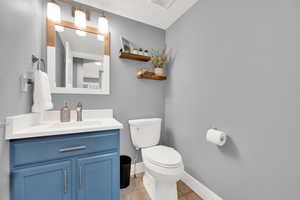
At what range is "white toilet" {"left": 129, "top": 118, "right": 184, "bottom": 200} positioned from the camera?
114 centimetres

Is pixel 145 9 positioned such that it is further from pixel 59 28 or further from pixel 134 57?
pixel 59 28

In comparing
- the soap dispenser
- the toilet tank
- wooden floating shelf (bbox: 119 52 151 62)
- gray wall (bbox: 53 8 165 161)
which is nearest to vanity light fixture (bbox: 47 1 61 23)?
gray wall (bbox: 53 8 165 161)

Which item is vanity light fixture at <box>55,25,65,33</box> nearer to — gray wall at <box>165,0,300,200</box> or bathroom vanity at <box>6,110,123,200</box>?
bathroom vanity at <box>6,110,123,200</box>

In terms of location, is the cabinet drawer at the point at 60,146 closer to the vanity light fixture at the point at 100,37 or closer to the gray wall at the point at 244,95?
the gray wall at the point at 244,95

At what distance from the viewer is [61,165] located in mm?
917

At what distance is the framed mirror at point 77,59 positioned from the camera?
1344 mm

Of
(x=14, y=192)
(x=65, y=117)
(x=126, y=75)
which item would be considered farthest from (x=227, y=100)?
(x=14, y=192)

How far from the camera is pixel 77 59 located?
1.46 metres

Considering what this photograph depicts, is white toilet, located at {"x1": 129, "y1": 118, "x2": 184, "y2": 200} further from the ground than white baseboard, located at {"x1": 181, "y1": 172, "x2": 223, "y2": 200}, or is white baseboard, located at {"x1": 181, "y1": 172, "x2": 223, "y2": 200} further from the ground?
white toilet, located at {"x1": 129, "y1": 118, "x2": 184, "y2": 200}

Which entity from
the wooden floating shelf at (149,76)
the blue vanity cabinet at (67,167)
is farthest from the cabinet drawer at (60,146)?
the wooden floating shelf at (149,76)

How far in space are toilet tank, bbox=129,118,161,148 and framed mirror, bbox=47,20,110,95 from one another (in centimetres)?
59

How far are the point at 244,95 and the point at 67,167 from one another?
1564 mm

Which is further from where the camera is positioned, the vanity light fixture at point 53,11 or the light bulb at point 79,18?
the light bulb at point 79,18

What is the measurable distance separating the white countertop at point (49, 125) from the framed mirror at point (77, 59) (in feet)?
0.92
